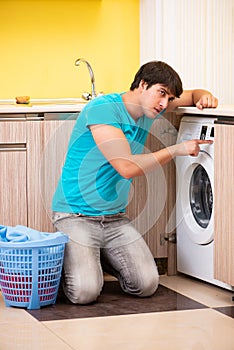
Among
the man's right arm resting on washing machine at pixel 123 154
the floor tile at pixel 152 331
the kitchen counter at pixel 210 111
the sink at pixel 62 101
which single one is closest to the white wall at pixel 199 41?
the sink at pixel 62 101

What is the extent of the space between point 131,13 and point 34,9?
59 cm

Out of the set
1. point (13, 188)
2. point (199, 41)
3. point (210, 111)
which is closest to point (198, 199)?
point (210, 111)

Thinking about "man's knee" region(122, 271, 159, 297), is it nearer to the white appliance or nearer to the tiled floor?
the tiled floor

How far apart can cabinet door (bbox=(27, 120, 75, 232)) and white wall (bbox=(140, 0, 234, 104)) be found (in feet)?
3.32

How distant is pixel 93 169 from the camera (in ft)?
11.9

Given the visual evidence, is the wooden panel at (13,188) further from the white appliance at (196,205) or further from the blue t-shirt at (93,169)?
the white appliance at (196,205)

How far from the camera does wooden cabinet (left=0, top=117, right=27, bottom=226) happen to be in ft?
12.5

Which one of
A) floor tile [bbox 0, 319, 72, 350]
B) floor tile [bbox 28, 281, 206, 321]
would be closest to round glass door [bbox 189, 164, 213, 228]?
floor tile [bbox 28, 281, 206, 321]

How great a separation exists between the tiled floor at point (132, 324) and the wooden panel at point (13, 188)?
43 centimetres

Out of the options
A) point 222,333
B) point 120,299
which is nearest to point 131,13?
point 120,299

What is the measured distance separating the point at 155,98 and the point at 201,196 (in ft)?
1.98

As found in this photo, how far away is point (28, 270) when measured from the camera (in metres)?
3.40

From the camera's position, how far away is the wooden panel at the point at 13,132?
3.82 metres

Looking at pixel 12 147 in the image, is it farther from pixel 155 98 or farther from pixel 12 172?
pixel 155 98
